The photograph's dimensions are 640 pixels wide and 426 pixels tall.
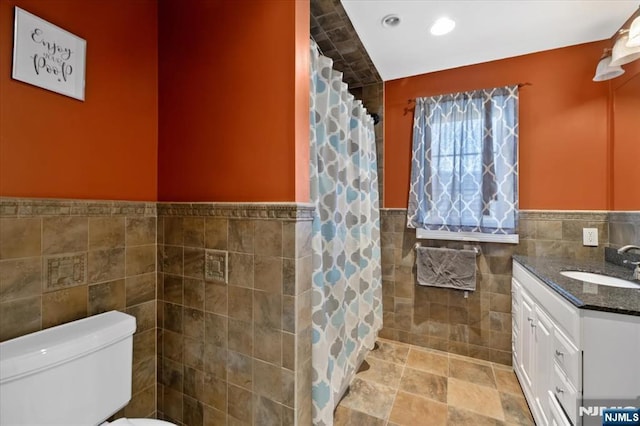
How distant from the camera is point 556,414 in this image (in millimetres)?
1205

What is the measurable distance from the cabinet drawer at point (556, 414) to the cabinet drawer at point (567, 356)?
0.60 feet

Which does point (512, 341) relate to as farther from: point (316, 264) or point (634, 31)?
point (634, 31)

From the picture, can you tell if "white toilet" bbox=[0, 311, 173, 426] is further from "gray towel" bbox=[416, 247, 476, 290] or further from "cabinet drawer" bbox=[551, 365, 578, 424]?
"gray towel" bbox=[416, 247, 476, 290]

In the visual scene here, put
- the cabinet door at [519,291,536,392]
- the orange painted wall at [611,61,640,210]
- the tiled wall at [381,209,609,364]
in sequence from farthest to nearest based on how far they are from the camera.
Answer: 1. the tiled wall at [381,209,609,364]
2. the orange painted wall at [611,61,640,210]
3. the cabinet door at [519,291,536,392]

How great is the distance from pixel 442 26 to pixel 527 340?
213cm

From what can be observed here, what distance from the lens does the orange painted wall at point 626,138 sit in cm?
171

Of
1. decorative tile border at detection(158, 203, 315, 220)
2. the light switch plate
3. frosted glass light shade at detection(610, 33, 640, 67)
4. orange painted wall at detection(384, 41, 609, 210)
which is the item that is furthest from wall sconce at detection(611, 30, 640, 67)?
decorative tile border at detection(158, 203, 315, 220)

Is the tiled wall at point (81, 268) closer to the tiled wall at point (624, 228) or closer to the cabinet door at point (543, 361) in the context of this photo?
the cabinet door at point (543, 361)

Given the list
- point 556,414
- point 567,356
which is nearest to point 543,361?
point 556,414

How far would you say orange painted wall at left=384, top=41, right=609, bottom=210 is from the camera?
195 cm

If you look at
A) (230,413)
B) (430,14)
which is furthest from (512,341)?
(430,14)

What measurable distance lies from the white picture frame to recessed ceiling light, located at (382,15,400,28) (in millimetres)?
1680

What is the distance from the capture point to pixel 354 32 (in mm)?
1884

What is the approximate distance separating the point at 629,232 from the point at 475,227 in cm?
84
